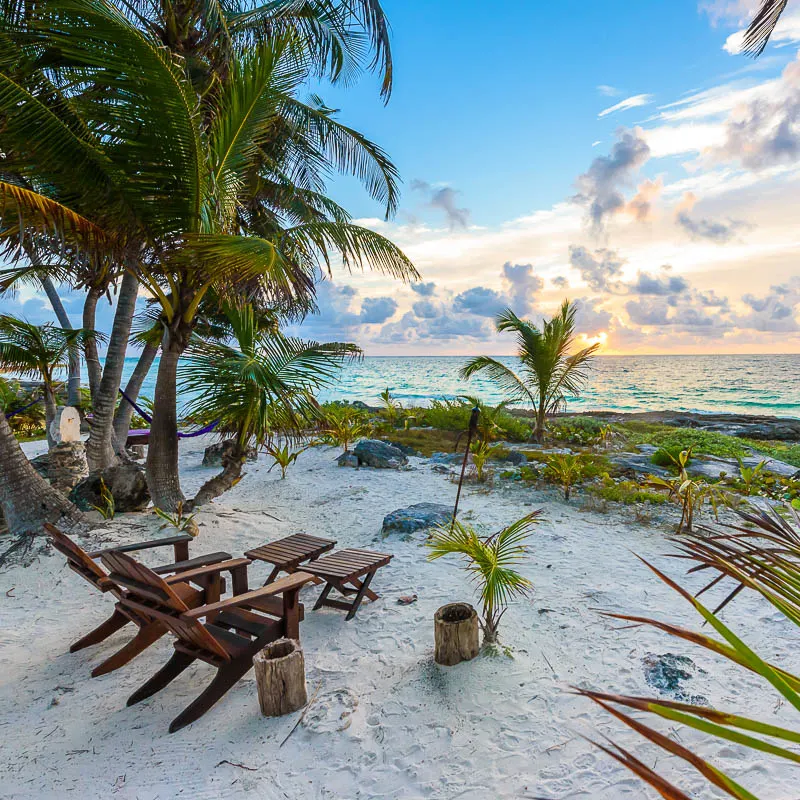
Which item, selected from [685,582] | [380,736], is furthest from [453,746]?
[685,582]

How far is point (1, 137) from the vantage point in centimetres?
441

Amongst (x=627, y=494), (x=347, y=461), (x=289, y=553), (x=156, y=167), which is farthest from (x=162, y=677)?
(x=347, y=461)

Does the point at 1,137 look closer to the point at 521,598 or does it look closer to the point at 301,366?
the point at 301,366

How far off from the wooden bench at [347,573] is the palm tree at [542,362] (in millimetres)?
6943

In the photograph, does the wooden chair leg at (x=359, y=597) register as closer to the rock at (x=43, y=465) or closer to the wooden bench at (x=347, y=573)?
the wooden bench at (x=347, y=573)

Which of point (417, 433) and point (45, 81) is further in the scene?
point (417, 433)

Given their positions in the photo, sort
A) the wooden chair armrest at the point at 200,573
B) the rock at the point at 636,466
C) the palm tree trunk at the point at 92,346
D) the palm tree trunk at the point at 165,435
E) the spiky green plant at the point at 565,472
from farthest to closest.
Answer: the rock at the point at 636,466 → the palm tree trunk at the point at 92,346 → the spiky green plant at the point at 565,472 → the palm tree trunk at the point at 165,435 → the wooden chair armrest at the point at 200,573

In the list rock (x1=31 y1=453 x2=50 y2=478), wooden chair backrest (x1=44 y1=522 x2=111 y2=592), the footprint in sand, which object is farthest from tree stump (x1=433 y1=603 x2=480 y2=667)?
rock (x1=31 y1=453 x2=50 y2=478)

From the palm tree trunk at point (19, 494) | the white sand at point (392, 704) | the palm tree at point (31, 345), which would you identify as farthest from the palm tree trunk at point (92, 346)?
the white sand at point (392, 704)

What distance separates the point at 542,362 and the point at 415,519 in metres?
6.09

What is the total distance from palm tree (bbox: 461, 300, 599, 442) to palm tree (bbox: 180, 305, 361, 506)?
6.01 meters

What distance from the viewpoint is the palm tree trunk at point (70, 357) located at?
7.62m

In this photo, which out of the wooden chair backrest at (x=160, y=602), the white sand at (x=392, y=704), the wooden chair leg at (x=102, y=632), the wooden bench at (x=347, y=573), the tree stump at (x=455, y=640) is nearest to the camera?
the white sand at (x=392, y=704)

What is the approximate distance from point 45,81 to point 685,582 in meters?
7.41
